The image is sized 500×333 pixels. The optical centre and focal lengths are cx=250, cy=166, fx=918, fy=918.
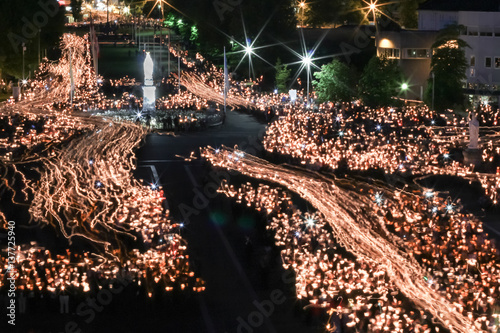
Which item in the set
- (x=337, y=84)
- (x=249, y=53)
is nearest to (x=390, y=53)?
(x=249, y=53)

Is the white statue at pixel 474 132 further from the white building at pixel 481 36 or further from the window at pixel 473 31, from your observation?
the window at pixel 473 31

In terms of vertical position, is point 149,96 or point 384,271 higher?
point 149,96

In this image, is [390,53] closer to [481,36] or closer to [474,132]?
[481,36]

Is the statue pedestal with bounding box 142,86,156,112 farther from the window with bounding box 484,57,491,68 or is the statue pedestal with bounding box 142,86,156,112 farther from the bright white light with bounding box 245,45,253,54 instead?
the window with bounding box 484,57,491,68

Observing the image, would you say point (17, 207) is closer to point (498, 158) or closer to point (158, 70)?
point (498, 158)

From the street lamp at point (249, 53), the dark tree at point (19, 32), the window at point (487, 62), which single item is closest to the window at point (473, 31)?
the window at point (487, 62)
